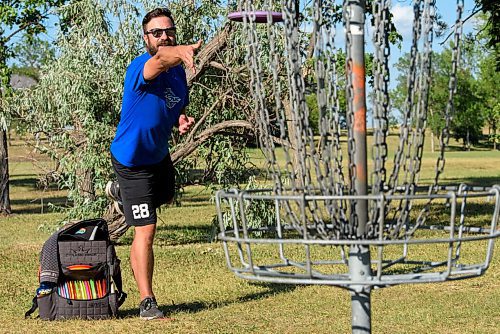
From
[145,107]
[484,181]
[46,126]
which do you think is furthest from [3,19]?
[484,181]

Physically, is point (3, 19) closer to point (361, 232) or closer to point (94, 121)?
point (94, 121)

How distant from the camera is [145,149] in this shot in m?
7.17

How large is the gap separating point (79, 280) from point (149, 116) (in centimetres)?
160

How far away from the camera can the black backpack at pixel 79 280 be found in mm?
7480

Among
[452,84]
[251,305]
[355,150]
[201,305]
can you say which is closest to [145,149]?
[201,305]

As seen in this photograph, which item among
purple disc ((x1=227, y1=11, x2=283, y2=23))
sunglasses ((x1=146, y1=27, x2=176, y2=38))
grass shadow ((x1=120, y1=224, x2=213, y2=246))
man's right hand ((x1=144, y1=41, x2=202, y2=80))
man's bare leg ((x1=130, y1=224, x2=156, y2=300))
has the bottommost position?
grass shadow ((x1=120, y1=224, x2=213, y2=246))

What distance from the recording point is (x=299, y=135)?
10.0 feet

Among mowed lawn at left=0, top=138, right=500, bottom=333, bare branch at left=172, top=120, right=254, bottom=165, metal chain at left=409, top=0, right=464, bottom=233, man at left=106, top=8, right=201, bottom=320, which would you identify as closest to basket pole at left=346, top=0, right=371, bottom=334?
metal chain at left=409, top=0, right=464, bottom=233

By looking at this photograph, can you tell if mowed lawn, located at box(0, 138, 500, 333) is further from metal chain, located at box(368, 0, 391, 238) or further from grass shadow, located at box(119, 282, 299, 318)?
metal chain, located at box(368, 0, 391, 238)

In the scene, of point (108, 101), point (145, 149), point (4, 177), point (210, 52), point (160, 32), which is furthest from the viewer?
point (4, 177)

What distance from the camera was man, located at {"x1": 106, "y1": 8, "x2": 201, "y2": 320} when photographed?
7.01 m

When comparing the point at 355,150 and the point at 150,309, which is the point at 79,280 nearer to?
the point at 150,309

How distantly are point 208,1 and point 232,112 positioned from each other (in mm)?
1688

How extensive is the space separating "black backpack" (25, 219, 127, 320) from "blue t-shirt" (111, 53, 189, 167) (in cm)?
91
